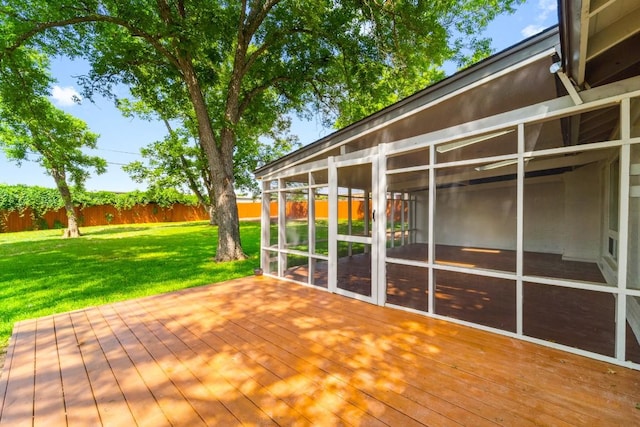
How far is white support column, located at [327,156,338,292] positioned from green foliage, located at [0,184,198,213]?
1771cm

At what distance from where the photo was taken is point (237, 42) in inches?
304

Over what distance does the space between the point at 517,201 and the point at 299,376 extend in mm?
2696

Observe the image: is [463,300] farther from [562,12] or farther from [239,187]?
[239,187]

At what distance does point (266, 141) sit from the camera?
19.0 metres

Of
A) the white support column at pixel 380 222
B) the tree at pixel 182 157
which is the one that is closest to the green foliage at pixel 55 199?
the tree at pixel 182 157

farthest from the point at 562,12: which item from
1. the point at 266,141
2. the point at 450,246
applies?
the point at 266,141

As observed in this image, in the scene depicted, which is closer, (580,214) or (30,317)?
(30,317)

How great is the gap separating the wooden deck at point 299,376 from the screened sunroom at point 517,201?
68 centimetres

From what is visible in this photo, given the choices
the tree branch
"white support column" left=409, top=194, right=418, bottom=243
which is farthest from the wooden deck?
"white support column" left=409, top=194, right=418, bottom=243

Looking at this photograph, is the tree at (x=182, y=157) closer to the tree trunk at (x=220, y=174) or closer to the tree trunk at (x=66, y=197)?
the tree trunk at (x=66, y=197)

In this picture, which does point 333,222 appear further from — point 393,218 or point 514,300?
point 393,218

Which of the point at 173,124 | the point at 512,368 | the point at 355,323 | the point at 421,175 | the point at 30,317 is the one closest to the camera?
the point at 512,368

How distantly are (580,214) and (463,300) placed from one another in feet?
19.4

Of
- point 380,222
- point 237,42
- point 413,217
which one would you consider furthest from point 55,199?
point 380,222
